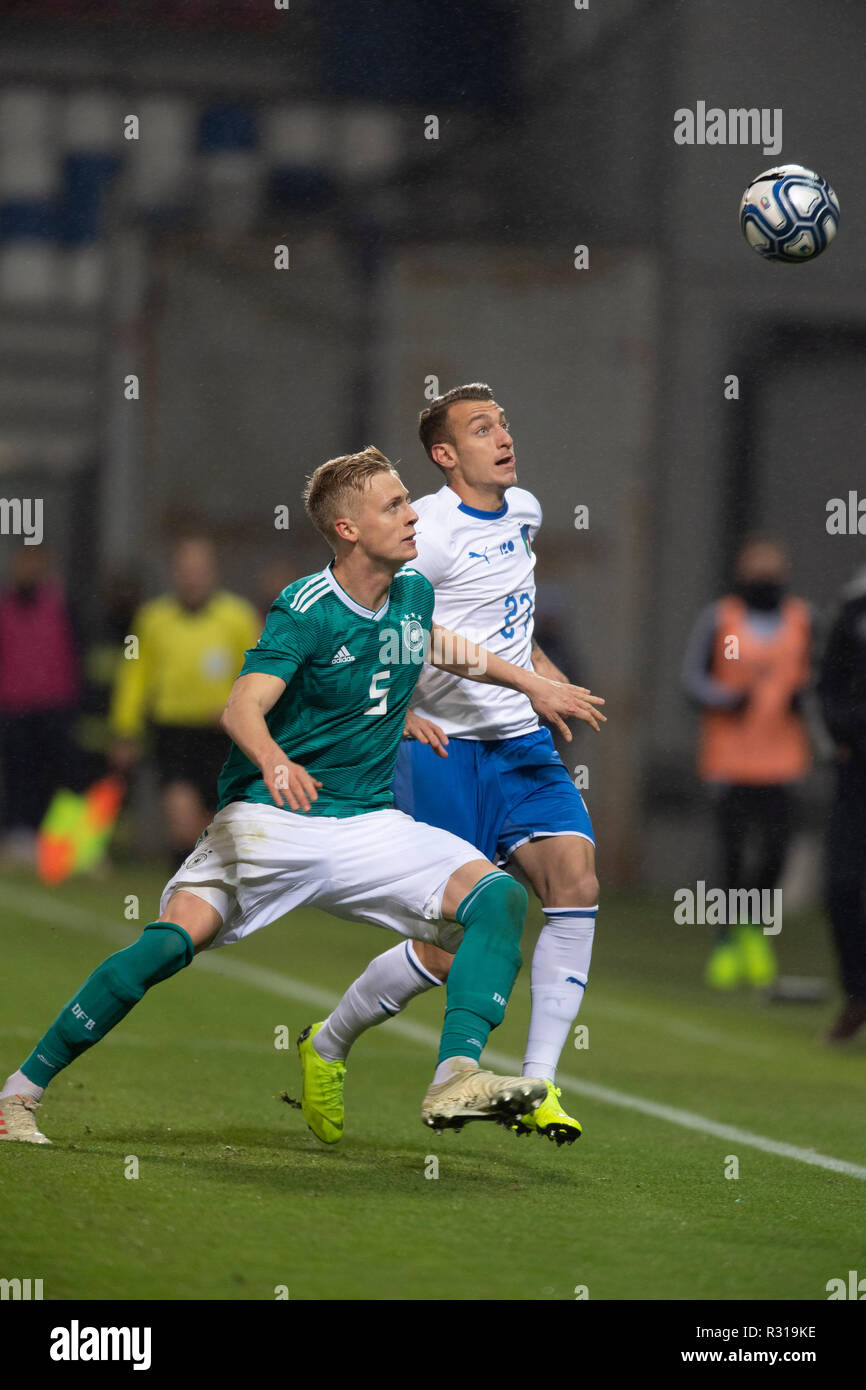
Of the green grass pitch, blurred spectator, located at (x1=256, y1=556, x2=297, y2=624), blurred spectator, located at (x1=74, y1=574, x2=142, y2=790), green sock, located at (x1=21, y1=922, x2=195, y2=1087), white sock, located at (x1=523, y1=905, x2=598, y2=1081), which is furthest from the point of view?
blurred spectator, located at (x1=74, y1=574, x2=142, y2=790)

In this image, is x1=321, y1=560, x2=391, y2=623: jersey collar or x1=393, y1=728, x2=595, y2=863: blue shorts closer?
x1=321, y1=560, x2=391, y2=623: jersey collar

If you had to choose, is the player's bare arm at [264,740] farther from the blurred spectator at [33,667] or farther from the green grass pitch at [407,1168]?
the blurred spectator at [33,667]

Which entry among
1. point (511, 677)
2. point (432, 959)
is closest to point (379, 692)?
point (511, 677)

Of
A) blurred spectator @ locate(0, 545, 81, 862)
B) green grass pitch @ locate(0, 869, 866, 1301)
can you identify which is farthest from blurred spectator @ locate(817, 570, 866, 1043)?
blurred spectator @ locate(0, 545, 81, 862)

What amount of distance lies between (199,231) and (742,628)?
758 cm

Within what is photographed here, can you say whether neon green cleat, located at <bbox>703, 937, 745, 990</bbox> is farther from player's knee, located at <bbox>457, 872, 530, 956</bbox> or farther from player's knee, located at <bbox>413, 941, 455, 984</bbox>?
player's knee, located at <bbox>457, 872, 530, 956</bbox>

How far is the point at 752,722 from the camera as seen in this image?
443 inches

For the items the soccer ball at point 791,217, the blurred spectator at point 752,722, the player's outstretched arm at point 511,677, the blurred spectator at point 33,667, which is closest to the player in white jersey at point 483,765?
the player's outstretched arm at point 511,677

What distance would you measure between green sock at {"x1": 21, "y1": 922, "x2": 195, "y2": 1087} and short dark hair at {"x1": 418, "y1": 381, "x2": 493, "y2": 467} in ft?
5.34

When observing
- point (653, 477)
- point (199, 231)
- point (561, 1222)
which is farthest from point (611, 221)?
point (561, 1222)

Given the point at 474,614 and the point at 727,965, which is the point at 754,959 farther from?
the point at 474,614

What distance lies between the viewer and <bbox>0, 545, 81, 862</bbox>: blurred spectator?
14.9m

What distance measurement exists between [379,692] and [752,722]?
19.4 ft
